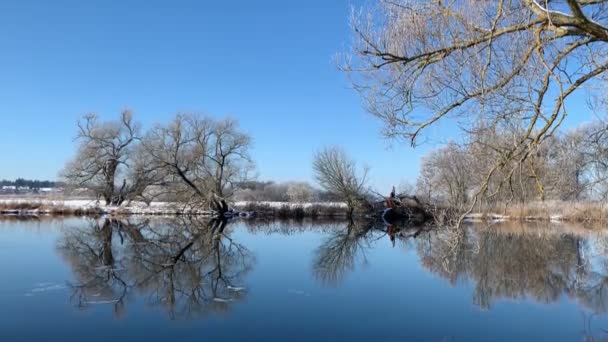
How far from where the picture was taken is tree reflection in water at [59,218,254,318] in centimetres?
708

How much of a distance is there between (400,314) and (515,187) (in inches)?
106

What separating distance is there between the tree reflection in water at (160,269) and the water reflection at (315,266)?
17 mm

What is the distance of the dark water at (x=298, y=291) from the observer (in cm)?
567

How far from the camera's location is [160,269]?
368 inches

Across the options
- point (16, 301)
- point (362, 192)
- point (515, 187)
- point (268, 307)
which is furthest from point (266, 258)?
point (362, 192)

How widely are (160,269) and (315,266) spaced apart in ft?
11.1

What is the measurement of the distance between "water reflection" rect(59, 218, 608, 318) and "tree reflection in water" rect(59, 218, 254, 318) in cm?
2

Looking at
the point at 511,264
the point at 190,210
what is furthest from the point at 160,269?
the point at 190,210

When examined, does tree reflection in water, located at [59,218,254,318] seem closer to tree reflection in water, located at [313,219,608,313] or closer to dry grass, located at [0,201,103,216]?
tree reflection in water, located at [313,219,608,313]

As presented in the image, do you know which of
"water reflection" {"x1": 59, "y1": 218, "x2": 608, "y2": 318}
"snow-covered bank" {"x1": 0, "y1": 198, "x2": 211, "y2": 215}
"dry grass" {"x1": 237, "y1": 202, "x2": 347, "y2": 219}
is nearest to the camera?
"water reflection" {"x1": 59, "y1": 218, "x2": 608, "y2": 318}

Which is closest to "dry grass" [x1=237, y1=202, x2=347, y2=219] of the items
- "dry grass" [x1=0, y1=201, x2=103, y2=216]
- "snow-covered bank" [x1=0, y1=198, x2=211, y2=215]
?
"snow-covered bank" [x1=0, y1=198, x2=211, y2=215]

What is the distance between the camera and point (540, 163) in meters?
4.28

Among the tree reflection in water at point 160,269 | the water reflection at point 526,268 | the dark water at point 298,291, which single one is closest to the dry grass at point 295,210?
the tree reflection in water at point 160,269

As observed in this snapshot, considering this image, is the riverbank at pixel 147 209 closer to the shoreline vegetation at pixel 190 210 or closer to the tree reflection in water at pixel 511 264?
the shoreline vegetation at pixel 190 210
